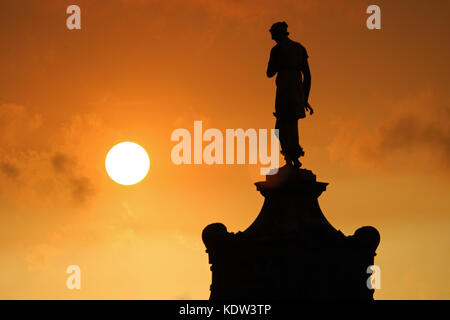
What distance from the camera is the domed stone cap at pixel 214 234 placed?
24.0m

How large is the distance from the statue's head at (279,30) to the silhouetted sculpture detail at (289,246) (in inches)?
0.9

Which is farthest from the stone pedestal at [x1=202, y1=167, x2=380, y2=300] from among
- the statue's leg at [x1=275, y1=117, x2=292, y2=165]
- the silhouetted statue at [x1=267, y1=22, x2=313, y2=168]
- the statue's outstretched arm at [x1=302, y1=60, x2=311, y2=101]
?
the statue's outstretched arm at [x1=302, y1=60, x2=311, y2=101]

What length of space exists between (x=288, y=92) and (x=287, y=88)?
0.09 meters

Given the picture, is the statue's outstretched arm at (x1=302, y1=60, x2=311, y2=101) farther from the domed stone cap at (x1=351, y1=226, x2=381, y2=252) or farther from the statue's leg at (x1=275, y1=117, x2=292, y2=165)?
the domed stone cap at (x1=351, y1=226, x2=381, y2=252)

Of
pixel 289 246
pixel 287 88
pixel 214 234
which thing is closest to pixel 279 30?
pixel 287 88

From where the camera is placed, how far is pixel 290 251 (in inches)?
920

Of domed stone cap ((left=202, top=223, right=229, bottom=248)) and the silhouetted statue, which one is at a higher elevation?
the silhouetted statue

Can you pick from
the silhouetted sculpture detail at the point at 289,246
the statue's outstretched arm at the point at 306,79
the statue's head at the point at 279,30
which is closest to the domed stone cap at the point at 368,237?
the silhouetted sculpture detail at the point at 289,246

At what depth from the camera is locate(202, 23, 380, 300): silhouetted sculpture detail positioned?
2338 cm

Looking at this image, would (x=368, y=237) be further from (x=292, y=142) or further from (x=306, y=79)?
(x=306, y=79)

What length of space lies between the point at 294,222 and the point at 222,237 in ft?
5.26
